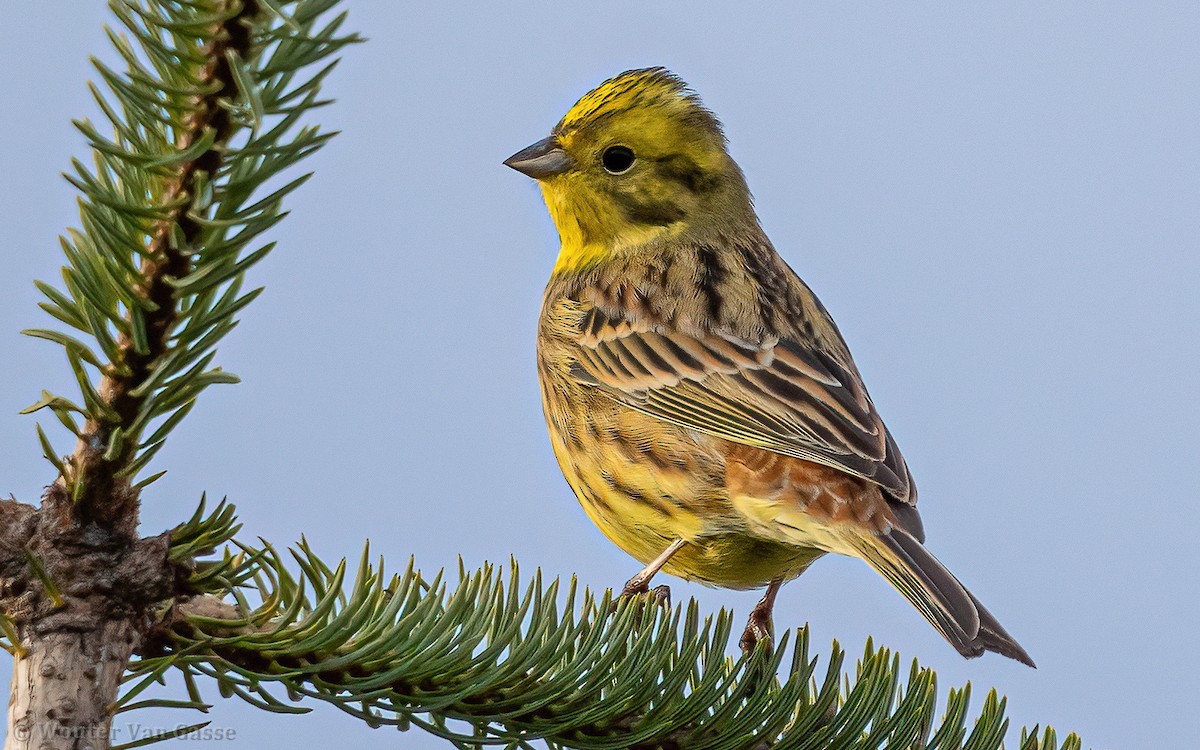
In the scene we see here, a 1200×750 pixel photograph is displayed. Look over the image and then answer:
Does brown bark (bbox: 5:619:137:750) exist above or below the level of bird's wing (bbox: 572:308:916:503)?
below

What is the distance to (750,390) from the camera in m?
2.80

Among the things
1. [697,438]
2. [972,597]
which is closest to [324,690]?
[972,597]

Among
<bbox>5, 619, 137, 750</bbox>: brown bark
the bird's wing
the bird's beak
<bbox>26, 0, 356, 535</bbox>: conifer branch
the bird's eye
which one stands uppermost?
the bird's eye

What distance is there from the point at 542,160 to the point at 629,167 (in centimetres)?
25

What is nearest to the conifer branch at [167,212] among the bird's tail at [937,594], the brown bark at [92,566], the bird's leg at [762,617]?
the brown bark at [92,566]

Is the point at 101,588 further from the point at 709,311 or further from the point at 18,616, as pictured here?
the point at 709,311

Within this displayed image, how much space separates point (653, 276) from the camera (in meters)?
3.21

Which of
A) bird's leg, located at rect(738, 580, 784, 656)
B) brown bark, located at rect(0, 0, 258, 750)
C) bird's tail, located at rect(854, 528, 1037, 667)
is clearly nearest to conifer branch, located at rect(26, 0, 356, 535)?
brown bark, located at rect(0, 0, 258, 750)

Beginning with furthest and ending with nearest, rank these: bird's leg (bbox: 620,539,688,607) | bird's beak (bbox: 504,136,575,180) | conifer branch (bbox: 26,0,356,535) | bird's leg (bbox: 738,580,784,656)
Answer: bird's beak (bbox: 504,136,575,180) < bird's leg (bbox: 738,580,784,656) < bird's leg (bbox: 620,539,688,607) < conifer branch (bbox: 26,0,356,535)

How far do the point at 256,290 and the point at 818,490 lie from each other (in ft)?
5.16

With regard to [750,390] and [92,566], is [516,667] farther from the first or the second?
[750,390]

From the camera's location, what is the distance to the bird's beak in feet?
10.4

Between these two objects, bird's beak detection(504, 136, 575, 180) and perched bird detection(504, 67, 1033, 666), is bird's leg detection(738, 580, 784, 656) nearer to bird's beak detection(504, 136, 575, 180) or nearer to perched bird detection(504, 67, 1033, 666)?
perched bird detection(504, 67, 1033, 666)

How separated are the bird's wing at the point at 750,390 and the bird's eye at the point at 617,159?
40 cm
